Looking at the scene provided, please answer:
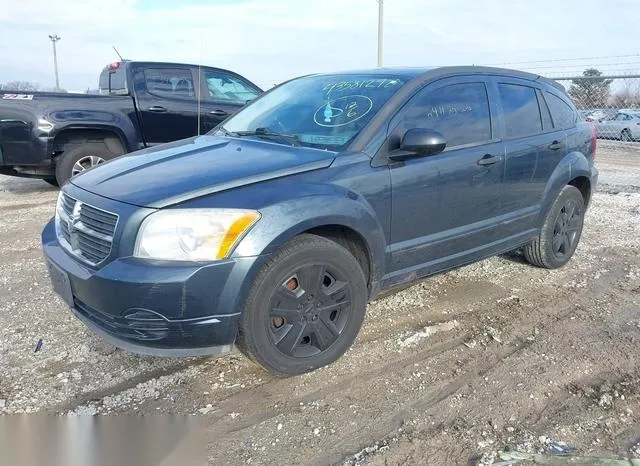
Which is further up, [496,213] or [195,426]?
[496,213]

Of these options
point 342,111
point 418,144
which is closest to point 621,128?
point 342,111

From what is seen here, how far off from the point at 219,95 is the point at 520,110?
555cm

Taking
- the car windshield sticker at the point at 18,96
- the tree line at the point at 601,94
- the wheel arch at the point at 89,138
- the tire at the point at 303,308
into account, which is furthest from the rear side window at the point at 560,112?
the tree line at the point at 601,94

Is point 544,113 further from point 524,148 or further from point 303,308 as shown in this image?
point 303,308

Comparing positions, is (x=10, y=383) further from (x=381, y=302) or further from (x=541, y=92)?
(x=541, y=92)

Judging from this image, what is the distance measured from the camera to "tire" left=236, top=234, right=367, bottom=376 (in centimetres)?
288

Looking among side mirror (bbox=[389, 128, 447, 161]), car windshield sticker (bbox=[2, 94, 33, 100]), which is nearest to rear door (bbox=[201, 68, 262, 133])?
car windshield sticker (bbox=[2, 94, 33, 100])

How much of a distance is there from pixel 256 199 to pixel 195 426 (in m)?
1.15

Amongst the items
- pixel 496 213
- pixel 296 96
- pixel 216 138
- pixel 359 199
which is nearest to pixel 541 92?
pixel 496 213

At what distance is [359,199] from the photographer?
3.21 m

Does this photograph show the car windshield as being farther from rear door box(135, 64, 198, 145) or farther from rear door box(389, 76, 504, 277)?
rear door box(135, 64, 198, 145)

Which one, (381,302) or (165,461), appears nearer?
(165,461)

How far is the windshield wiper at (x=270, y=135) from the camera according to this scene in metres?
3.61

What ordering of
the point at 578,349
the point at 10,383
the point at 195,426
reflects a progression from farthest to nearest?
the point at 578,349, the point at 10,383, the point at 195,426
